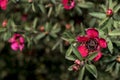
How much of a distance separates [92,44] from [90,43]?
0.02 m

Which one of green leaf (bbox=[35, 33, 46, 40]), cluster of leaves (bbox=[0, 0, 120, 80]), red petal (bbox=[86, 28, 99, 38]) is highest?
red petal (bbox=[86, 28, 99, 38])

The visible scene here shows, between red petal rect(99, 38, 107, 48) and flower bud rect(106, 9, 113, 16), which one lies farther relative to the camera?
flower bud rect(106, 9, 113, 16)

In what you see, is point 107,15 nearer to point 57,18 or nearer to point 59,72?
point 57,18

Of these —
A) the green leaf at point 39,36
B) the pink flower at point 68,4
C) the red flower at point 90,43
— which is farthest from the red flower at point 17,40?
the red flower at point 90,43

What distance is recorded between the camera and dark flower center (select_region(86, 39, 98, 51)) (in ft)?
6.82

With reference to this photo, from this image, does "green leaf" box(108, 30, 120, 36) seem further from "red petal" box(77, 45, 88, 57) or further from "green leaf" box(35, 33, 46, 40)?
"green leaf" box(35, 33, 46, 40)

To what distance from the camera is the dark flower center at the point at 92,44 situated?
2080 millimetres

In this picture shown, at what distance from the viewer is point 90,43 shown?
2090 millimetres

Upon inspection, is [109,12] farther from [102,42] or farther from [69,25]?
[69,25]

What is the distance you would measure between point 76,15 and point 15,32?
2.10ft

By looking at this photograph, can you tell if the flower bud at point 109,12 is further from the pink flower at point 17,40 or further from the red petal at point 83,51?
the pink flower at point 17,40

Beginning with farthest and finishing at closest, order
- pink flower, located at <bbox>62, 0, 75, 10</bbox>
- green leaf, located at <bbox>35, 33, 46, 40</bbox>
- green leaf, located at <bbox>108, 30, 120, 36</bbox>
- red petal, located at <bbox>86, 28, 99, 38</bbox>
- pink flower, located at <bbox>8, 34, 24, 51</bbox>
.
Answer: green leaf, located at <bbox>35, 33, 46, 40</bbox>
pink flower, located at <bbox>8, 34, 24, 51</bbox>
pink flower, located at <bbox>62, 0, 75, 10</bbox>
green leaf, located at <bbox>108, 30, 120, 36</bbox>
red petal, located at <bbox>86, 28, 99, 38</bbox>

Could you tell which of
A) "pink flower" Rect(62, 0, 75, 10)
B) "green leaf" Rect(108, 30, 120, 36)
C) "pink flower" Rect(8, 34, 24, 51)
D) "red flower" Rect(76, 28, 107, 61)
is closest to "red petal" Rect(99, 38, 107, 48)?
"red flower" Rect(76, 28, 107, 61)

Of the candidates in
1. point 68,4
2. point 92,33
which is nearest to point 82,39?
point 92,33
